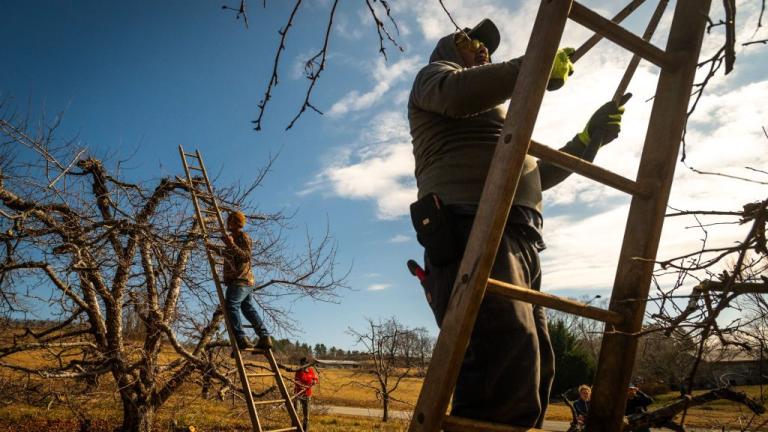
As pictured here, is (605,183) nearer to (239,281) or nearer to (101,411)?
(239,281)

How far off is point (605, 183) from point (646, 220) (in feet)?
0.64

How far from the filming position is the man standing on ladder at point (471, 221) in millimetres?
1331

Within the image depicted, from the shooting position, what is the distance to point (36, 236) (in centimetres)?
575

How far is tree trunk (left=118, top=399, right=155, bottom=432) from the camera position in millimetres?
8523

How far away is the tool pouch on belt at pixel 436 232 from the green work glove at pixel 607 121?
909 mm

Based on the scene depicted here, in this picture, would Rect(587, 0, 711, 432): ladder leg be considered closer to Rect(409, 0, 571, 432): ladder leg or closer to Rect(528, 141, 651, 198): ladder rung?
Rect(528, 141, 651, 198): ladder rung

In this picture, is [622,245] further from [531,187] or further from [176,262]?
[176,262]

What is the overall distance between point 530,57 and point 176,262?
6465mm

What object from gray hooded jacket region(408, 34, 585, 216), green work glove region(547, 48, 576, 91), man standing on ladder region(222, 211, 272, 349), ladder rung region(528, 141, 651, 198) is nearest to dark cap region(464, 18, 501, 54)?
gray hooded jacket region(408, 34, 585, 216)

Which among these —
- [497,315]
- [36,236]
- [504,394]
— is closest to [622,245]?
[497,315]

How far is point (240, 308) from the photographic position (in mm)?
6363

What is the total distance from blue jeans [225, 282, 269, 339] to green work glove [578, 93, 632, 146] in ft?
17.6

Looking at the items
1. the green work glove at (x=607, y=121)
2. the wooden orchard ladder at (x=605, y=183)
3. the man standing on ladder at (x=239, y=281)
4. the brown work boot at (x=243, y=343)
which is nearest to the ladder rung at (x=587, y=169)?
the wooden orchard ladder at (x=605, y=183)

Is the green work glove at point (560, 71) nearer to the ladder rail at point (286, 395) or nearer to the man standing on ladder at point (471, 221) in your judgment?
the man standing on ladder at point (471, 221)
